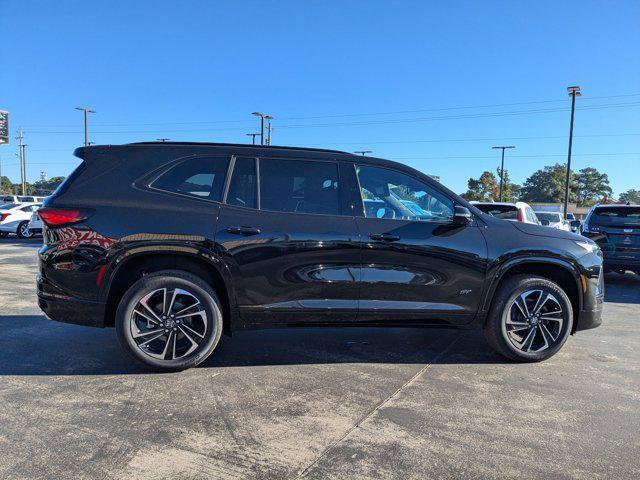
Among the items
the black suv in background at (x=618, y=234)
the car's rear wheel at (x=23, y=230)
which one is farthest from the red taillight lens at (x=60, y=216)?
the car's rear wheel at (x=23, y=230)

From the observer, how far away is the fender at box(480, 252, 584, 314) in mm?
4164

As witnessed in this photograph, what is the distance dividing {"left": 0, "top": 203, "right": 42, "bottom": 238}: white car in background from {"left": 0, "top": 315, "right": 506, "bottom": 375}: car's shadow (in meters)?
14.7

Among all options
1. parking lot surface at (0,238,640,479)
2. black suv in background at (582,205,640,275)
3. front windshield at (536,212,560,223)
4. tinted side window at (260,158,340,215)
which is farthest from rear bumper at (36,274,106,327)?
front windshield at (536,212,560,223)

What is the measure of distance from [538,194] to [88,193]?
10574 cm

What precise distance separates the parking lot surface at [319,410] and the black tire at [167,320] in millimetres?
143

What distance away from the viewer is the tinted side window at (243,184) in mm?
3980

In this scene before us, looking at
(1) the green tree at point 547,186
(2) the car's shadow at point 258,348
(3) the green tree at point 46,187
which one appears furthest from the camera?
(1) the green tree at point 547,186

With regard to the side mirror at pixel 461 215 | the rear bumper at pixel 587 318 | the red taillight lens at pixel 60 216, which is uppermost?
the side mirror at pixel 461 215

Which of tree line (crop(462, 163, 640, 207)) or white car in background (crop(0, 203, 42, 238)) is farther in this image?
tree line (crop(462, 163, 640, 207))

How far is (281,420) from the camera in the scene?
10.2 ft

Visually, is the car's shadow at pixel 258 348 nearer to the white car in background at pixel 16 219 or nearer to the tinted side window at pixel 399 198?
the tinted side window at pixel 399 198

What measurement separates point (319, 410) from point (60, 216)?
255 centimetres

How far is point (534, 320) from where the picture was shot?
14.1 ft

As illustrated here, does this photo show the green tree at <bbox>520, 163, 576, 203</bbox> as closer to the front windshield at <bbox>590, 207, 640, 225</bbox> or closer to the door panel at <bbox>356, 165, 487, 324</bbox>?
the front windshield at <bbox>590, 207, 640, 225</bbox>
